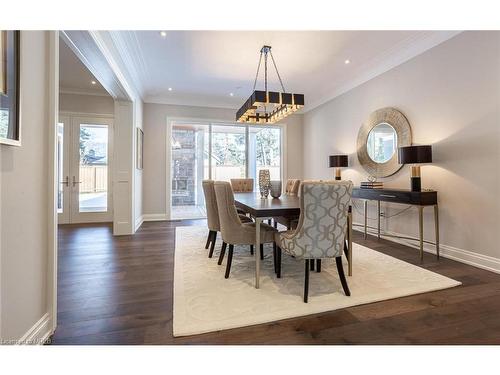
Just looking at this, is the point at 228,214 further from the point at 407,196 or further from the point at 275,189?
the point at 407,196

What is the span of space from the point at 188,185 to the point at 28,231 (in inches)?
190

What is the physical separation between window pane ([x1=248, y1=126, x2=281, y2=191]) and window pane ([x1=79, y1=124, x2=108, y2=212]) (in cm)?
345

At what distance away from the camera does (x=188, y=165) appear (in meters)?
6.20

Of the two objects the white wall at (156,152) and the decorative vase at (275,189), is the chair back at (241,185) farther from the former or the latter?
the white wall at (156,152)

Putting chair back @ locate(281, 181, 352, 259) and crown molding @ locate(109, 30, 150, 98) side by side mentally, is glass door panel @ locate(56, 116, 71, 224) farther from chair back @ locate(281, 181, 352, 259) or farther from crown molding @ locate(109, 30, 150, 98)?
chair back @ locate(281, 181, 352, 259)

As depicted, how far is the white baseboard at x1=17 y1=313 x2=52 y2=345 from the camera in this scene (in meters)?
1.37

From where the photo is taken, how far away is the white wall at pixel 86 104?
535cm

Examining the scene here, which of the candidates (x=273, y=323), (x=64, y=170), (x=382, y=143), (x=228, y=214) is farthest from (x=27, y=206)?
(x=64, y=170)

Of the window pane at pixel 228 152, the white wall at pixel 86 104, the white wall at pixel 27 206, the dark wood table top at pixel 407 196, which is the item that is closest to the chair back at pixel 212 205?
the white wall at pixel 27 206

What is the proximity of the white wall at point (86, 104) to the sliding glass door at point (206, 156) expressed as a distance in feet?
4.85

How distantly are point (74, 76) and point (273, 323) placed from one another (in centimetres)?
537

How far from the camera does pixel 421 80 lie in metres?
3.48
